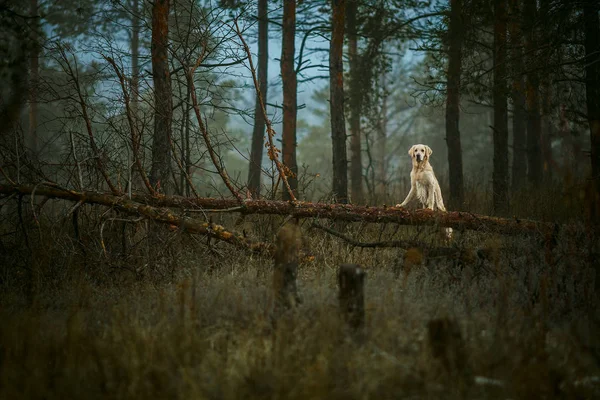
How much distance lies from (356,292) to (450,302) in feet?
3.98

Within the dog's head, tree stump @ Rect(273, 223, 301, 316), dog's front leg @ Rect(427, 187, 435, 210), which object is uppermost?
the dog's head

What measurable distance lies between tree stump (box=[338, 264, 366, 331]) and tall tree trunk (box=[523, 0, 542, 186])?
5163mm

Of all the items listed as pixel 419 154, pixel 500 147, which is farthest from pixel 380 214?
pixel 500 147

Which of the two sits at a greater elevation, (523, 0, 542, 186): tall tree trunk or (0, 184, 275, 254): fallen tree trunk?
(523, 0, 542, 186): tall tree trunk

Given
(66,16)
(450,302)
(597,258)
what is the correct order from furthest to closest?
(66,16)
(597,258)
(450,302)

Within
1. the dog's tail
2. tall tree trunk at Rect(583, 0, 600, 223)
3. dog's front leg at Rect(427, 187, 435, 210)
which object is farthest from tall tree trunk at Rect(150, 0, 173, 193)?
tall tree trunk at Rect(583, 0, 600, 223)

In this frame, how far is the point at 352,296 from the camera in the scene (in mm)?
3383

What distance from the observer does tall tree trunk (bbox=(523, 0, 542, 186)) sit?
7027 millimetres

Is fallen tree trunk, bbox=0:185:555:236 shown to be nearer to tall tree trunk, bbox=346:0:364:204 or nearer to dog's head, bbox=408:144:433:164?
dog's head, bbox=408:144:433:164

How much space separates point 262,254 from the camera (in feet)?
17.6

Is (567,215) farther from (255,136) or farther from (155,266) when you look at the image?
(255,136)

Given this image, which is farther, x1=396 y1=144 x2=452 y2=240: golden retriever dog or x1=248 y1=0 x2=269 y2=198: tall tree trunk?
x1=248 y1=0 x2=269 y2=198: tall tree trunk

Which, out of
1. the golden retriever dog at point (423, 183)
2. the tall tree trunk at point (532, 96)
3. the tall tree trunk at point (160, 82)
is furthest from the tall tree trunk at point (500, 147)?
the tall tree trunk at point (160, 82)

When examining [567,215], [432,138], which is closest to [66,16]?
[567,215]
